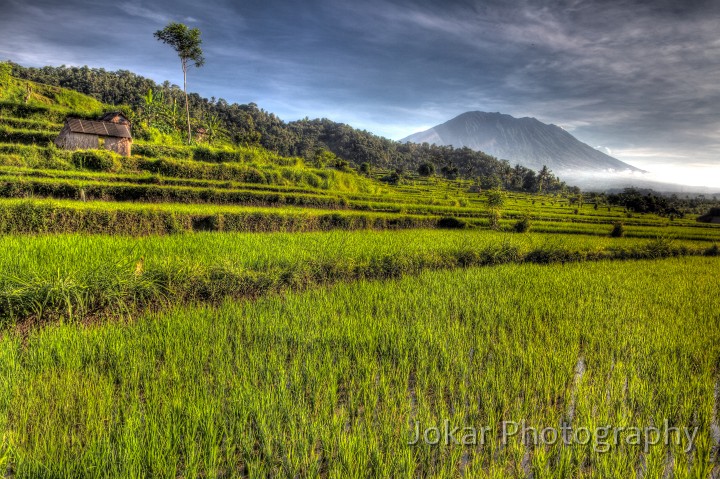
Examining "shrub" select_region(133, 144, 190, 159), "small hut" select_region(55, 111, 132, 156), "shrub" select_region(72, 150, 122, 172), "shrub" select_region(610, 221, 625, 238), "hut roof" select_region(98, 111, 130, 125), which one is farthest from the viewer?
"hut roof" select_region(98, 111, 130, 125)

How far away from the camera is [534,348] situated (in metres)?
4.40

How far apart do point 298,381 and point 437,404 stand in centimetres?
149

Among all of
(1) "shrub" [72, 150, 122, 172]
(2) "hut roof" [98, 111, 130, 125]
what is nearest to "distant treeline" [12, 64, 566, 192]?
(2) "hut roof" [98, 111, 130, 125]

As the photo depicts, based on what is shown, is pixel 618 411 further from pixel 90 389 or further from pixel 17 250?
pixel 17 250

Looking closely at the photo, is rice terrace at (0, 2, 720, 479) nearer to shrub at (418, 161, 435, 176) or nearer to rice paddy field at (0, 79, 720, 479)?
rice paddy field at (0, 79, 720, 479)

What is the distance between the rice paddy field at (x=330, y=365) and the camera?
249cm

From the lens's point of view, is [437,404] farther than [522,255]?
No

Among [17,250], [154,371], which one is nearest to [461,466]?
[154,371]

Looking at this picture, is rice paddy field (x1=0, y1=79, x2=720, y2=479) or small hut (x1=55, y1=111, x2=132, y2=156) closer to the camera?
rice paddy field (x1=0, y1=79, x2=720, y2=479)

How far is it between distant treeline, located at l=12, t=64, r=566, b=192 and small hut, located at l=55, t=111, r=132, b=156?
53.6ft

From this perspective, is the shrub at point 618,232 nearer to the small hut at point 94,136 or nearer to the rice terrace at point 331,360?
the rice terrace at point 331,360

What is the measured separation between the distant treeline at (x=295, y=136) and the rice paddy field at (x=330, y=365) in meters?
31.1

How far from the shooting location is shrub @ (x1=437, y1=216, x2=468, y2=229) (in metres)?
18.1

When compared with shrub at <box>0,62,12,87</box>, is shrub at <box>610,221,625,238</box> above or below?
below
